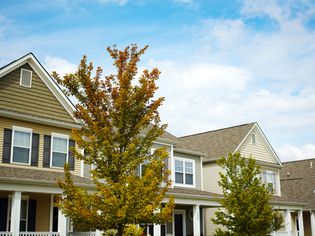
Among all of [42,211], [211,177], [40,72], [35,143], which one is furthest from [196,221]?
[40,72]

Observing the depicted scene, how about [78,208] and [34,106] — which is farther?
[34,106]

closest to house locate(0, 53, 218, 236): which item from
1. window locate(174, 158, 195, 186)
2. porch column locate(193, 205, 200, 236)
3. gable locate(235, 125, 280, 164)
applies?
porch column locate(193, 205, 200, 236)

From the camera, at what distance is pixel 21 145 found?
66.9 ft

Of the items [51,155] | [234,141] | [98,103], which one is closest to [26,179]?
[51,155]

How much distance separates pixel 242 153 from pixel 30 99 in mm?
18420

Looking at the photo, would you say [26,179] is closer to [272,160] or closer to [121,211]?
[121,211]

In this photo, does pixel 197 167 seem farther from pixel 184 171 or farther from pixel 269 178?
pixel 269 178

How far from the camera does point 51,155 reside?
2152 cm

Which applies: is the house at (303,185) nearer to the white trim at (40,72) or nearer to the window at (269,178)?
the window at (269,178)

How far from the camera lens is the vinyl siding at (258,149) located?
34.2 m

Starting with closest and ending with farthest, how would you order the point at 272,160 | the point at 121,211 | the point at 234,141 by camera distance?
the point at 121,211 < the point at 234,141 < the point at 272,160

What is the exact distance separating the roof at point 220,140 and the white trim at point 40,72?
540 inches

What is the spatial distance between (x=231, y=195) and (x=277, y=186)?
1615 centimetres

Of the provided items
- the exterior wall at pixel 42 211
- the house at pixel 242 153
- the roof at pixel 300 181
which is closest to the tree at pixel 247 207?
the exterior wall at pixel 42 211
